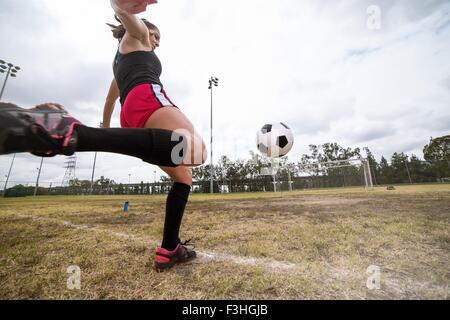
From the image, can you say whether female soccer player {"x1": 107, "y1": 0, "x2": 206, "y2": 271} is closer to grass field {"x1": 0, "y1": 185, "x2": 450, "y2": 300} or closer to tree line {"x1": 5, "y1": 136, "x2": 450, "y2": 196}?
grass field {"x1": 0, "y1": 185, "x2": 450, "y2": 300}

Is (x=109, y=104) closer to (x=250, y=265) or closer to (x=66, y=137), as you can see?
(x=66, y=137)

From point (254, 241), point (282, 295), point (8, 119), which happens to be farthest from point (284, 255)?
point (8, 119)

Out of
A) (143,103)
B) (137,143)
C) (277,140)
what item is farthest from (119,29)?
(277,140)

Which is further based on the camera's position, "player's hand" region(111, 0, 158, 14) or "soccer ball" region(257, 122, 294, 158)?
"soccer ball" region(257, 122, 294, 158)

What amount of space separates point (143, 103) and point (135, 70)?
0.33 meters

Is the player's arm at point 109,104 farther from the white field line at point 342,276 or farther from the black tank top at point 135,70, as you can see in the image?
the white field line at point 342,276

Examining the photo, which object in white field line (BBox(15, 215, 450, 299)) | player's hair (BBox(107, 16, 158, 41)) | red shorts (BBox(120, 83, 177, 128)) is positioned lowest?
white field line (BBox(15, 215, 450, 299))

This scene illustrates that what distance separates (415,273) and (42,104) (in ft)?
7.45

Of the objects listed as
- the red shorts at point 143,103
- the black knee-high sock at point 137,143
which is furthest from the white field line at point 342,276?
the red shorts at point 143,103

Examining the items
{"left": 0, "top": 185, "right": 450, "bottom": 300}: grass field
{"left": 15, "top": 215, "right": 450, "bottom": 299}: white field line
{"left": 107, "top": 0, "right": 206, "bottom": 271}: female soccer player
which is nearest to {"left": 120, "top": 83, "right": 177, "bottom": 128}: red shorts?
{"left": 107, "top": 0, "right": 206, "bottom": 271}: female soccer player

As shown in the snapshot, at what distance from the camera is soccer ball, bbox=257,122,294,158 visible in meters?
5.33

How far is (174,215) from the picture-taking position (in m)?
1.77

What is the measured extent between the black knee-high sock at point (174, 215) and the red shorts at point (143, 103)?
0.60 meters
